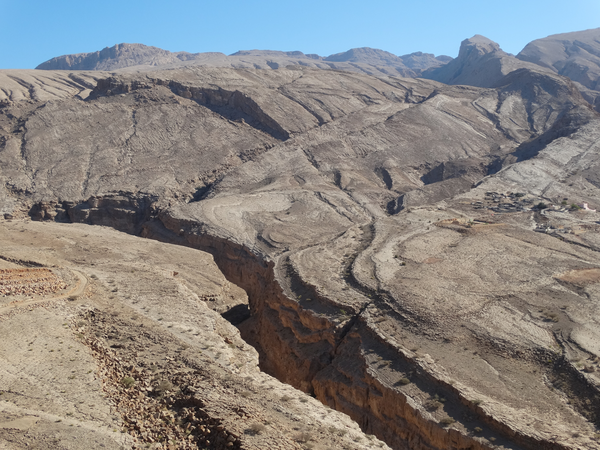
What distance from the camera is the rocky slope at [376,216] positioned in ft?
52.4

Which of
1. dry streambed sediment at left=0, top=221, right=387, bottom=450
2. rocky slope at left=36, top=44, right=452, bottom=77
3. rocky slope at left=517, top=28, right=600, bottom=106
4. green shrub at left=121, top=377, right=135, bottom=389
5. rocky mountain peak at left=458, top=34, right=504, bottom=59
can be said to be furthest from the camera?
rocky slope at left=36, top=44, right=452, bottom=77

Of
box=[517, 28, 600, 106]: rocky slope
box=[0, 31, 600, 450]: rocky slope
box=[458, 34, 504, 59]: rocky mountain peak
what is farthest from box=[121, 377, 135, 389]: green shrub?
box=[458, 34, 504, 59]: rocky mountain peak

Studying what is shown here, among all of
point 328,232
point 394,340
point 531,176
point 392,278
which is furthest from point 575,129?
point 394,340

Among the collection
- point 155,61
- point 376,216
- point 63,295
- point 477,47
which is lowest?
point 63,295

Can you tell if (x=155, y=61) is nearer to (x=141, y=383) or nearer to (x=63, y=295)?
(x=63, y=295)

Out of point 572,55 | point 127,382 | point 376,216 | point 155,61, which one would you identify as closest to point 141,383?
point 127,382

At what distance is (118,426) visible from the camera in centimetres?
1068

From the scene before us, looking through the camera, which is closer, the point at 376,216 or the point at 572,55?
the point at 376,216

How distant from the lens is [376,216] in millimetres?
40594

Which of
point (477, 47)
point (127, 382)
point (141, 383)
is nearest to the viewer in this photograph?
point (127, 382)

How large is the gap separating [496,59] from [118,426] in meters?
115

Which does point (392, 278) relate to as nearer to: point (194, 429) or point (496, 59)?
point (194, 429)

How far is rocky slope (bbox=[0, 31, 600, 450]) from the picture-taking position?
16.0 metres

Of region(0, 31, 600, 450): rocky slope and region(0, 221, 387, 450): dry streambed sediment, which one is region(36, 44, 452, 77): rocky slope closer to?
region(0, 31, 600, 450): rocky slope
